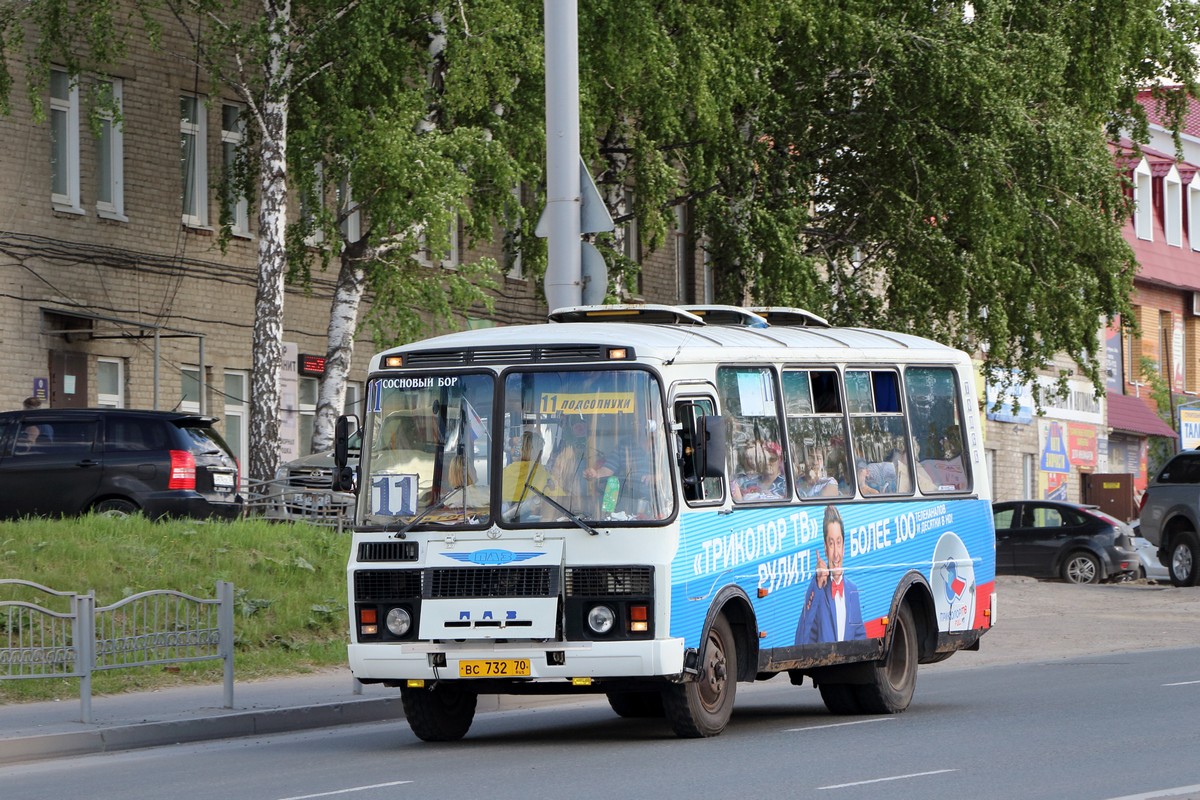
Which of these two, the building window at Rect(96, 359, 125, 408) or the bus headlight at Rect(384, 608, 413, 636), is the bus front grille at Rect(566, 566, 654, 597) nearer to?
the bus headlight at Rect(384, 608, 413, 636)

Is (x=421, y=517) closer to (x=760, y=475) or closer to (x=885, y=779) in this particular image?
(x=760, y=475)

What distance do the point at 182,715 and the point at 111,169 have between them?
53.4 feet

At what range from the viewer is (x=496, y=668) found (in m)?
13.1

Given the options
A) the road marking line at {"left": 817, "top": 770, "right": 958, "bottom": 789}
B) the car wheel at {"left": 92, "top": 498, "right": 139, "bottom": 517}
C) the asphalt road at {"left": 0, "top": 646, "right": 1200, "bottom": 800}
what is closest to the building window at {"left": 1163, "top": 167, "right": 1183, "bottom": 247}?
the car wheel at {"left": 92, "top": 498, "right": 139, "bottom": 517}

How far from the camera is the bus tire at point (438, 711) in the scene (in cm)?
1412

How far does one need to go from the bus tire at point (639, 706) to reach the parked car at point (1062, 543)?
1993 centimetres

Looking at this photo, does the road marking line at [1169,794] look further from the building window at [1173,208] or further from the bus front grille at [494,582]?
the building window at [1173,208]

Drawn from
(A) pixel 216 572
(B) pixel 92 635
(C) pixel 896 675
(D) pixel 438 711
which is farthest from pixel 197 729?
(A) pixel 216 572

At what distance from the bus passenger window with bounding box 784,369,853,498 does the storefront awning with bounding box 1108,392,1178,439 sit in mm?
46443

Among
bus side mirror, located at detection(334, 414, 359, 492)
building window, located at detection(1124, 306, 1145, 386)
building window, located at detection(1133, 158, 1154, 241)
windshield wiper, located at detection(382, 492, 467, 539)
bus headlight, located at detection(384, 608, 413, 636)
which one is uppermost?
building window, located at detection(1133, 158, 1154, 241)

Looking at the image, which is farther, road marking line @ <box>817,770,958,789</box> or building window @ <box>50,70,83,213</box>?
building window @ <box>50,70,83,213</box>

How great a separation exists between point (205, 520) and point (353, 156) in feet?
20.2

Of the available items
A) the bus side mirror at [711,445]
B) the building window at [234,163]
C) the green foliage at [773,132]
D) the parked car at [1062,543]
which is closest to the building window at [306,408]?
the green foliage at [773,132]

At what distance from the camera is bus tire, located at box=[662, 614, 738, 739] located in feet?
44.2
